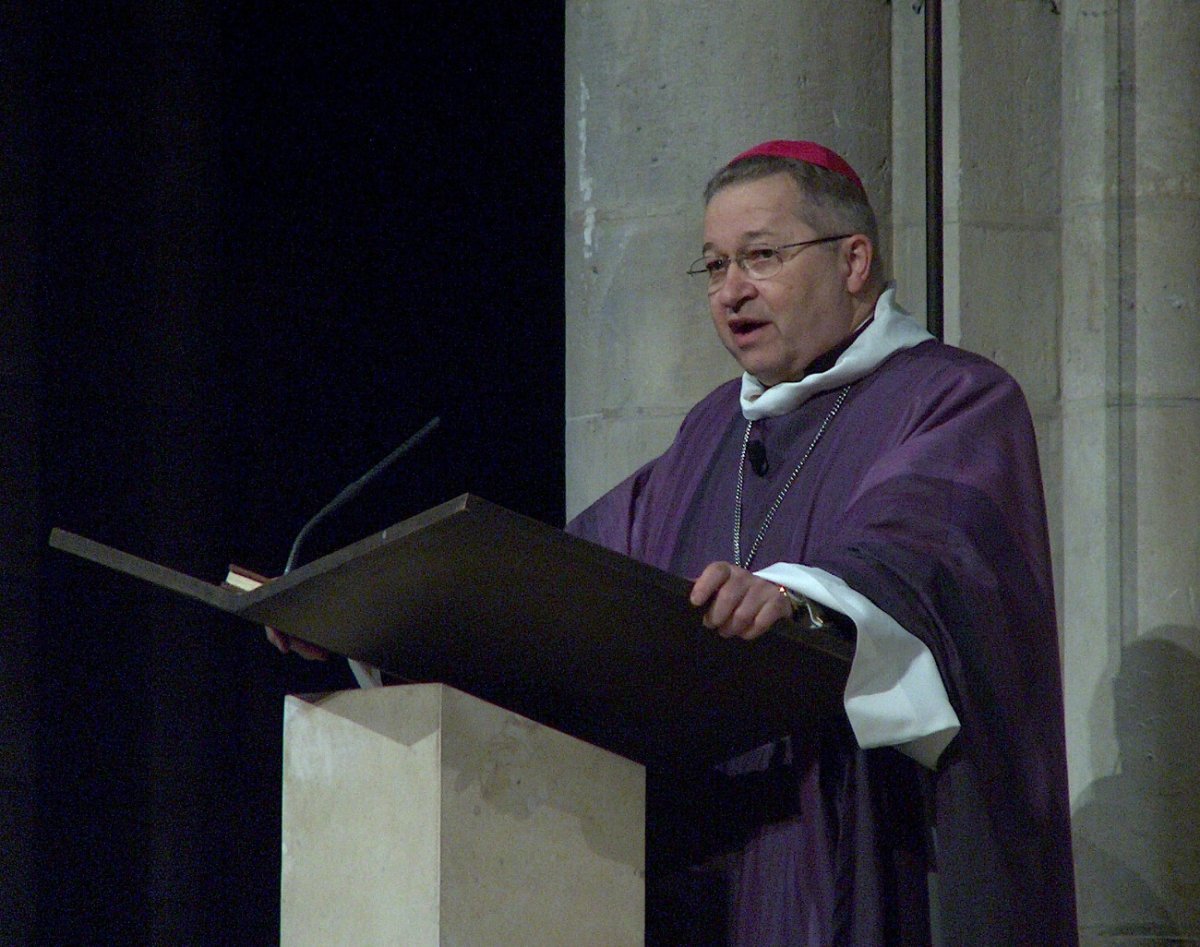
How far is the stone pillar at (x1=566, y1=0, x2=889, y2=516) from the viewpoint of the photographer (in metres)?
3.43

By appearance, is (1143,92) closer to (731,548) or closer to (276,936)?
(731,548)

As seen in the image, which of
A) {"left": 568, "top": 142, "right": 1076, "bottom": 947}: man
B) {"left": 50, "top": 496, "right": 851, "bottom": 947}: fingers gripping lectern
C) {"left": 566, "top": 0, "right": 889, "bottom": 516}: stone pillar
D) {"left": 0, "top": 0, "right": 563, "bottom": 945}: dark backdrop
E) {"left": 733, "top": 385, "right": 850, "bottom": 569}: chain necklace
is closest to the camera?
{"left": 50, "top": 496, "right": 851, "bottom": 947}: fingers gripping lectern

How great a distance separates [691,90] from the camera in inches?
137

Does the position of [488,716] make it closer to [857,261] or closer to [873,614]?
[873,614]

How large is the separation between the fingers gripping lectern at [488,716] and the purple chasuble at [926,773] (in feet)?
0.56

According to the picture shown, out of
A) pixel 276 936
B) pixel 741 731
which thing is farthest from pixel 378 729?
pixel 276 936

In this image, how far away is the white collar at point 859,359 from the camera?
2.59m

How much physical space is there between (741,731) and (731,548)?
1.85ft

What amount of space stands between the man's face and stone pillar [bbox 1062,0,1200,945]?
3.00 feet

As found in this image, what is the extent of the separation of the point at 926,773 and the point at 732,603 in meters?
0.49

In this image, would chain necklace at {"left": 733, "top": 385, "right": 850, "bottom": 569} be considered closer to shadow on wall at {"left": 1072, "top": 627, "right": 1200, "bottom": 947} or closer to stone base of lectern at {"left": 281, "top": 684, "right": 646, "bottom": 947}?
stone base of lectern at {"left": 281, "top": 684, "right": 646, "bottom": 947}

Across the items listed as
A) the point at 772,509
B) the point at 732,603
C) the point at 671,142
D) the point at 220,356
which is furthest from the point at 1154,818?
the point at 220,356

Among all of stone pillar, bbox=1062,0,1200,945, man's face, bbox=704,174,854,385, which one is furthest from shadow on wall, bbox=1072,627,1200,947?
man's face, bbox=704,174,854,385

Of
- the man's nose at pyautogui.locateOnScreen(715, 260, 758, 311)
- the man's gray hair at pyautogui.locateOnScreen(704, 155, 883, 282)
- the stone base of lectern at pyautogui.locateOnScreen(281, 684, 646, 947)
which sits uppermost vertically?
the man's gray hair at pyautogui.locateOnScreen(704, 155, 883, 282)
